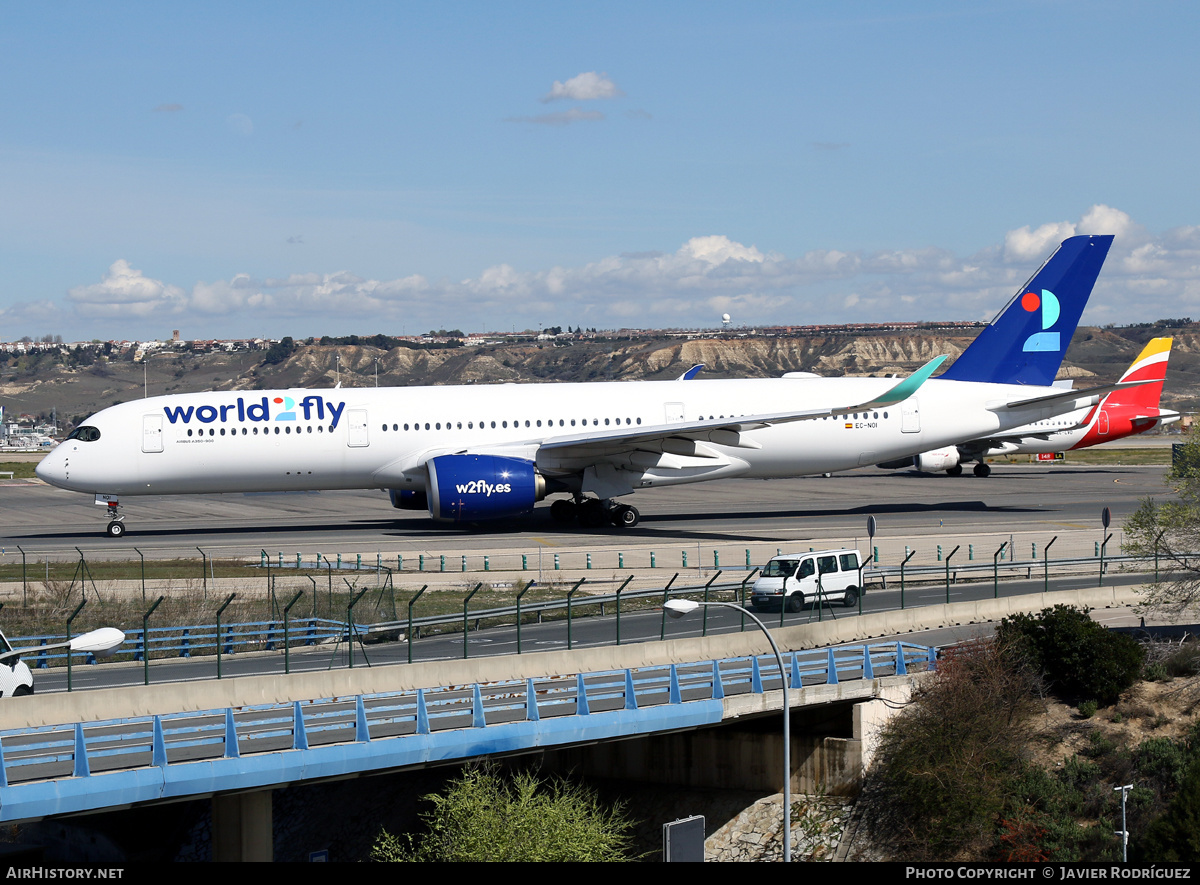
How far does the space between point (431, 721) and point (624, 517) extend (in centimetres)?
2608

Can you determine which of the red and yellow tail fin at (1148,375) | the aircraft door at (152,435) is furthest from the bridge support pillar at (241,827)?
the red and yellow tail fin at (1148,375)

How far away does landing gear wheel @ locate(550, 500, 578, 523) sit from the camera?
48.6m

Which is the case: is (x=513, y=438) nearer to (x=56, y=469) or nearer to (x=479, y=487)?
(x=479, y=487)

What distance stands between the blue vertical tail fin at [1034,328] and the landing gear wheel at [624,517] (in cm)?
1535

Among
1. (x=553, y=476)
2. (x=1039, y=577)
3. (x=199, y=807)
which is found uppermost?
(x=553, y=476)

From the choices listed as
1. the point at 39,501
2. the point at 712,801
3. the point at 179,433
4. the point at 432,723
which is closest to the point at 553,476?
the point at 179,433

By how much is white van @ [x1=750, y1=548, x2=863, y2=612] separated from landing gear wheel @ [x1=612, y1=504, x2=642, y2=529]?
14717 mm

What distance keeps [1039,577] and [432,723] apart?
25.1 meters

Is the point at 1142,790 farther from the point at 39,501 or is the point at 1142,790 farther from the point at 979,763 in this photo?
the point at 39,501

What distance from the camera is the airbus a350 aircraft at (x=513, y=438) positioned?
45.4 meters

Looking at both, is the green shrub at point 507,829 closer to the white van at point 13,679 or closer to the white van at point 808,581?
the white van at point 13,679

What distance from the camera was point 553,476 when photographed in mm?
47031

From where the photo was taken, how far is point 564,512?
48.6 m

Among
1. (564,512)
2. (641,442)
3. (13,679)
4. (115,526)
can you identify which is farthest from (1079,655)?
(115,526)
